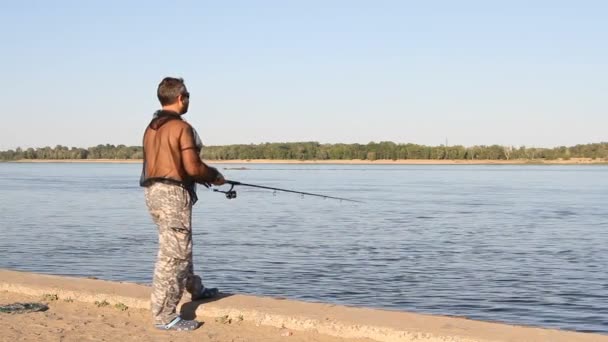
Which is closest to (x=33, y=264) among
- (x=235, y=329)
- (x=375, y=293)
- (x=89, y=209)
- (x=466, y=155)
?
(x=375, y=293)

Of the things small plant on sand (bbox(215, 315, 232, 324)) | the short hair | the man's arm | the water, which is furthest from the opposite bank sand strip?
the water

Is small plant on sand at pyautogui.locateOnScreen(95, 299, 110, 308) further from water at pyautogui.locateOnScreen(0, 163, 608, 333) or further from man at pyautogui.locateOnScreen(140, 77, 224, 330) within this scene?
water at pyautogui.locateOnScreen(0, 163, 608, 333)

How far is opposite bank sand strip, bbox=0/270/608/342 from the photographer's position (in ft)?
20.6

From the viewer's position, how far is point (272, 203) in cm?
3578

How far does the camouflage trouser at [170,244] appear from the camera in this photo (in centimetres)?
650

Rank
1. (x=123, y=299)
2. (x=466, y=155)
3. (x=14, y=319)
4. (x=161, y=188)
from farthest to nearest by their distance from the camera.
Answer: (x=466, y=155), (x=123, y=299), (x=14, y=319), (x=161, y=188)

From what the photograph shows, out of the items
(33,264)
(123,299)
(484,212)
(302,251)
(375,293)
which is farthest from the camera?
(484,212)

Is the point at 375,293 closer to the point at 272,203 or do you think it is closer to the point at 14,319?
the point at 14,319

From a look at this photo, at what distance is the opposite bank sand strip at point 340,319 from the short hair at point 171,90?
5.84ft

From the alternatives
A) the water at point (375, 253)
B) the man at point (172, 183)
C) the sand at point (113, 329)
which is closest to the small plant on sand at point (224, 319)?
the sand at point (113, 329)

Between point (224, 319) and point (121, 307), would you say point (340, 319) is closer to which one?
point (224, 319)

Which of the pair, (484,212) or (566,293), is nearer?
(566,293)

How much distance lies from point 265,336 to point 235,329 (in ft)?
1.00

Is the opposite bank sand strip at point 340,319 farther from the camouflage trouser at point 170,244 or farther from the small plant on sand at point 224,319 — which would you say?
the camouflage trouser at point 170,244
